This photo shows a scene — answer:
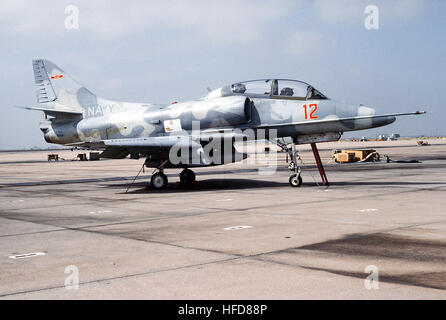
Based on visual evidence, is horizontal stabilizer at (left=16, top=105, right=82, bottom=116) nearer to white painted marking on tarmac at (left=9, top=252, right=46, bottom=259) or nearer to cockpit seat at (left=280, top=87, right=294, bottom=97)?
cockpit seat at (left=280, top=87, right=294, bottom=97)

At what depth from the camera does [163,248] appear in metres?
7.80

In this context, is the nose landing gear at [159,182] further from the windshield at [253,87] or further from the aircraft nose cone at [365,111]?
the aircraft nose cone at [365,111]

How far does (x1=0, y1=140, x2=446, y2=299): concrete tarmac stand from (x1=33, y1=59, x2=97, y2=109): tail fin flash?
7.12 metres

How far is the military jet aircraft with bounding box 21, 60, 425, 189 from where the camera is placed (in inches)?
669

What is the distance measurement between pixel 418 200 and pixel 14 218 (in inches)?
411

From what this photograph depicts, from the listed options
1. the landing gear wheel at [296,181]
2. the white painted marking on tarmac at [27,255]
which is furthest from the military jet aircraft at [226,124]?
the white painted marking on tarmac at [27,255]

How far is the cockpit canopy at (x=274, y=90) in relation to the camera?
679 inches

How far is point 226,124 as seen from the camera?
17766 millimetres

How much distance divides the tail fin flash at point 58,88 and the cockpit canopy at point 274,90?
6509 millimetres

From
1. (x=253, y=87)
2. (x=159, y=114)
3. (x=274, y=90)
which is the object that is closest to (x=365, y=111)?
(x=274, y=90)

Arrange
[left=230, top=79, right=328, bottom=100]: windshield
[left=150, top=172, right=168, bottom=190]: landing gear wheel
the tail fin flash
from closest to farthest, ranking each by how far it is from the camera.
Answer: [left=230, top=79, right=328, bottom=100]: windshield → [left=150, top=172, right=168, bottom=190]: landing gear wheel → the tail fin flash

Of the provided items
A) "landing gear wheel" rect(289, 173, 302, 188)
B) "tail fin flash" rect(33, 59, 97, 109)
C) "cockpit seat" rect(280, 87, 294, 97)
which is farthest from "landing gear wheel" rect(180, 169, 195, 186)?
"cockpit seat" rect(280, 87, 294, 97)
